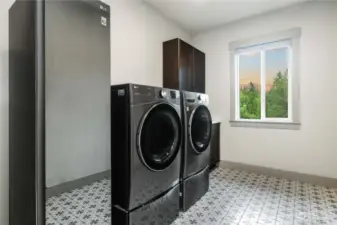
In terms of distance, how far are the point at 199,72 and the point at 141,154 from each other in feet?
7.65

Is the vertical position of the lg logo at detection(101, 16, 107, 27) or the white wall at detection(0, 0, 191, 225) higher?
the white wall at detection(0, 0, 191, 225)

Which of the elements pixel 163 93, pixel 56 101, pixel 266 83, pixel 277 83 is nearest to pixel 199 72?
pixel 266 83

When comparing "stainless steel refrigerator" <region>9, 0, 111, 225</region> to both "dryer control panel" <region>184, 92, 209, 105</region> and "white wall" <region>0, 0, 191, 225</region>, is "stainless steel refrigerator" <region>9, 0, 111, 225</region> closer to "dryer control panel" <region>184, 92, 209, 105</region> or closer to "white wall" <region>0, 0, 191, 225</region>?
"dryer control panel" <region>184, 92, 209, 105</region>

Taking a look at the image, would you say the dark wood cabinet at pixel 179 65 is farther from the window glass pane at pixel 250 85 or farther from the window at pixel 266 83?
the window glass pane at pixel 250 85

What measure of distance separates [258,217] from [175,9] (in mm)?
2699

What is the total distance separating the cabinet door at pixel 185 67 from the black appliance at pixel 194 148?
71cm

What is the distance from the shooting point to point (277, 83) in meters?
3.10

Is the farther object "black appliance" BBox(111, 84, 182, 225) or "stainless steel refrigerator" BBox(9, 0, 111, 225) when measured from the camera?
"black appliance" BBox(111, 84, 182, 225)

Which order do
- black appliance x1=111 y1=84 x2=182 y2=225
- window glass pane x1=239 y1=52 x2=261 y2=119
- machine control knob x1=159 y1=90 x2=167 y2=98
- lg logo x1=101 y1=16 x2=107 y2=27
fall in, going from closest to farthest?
lg logo x1=101 y1=16 x2=107 y2=27 < black appliance x1=111 y1=84 x2=182 y2=225 < machine control knob x1=159 y1=90 x2=167 y2=98 < window glass pane x1=239 y1=52 x2=261 y2=119

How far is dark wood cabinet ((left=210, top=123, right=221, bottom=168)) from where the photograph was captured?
3.27m

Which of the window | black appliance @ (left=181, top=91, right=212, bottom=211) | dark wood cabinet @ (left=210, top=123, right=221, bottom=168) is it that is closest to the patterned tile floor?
black appliance @ (left=181, top=91, right=212, bottom=211)

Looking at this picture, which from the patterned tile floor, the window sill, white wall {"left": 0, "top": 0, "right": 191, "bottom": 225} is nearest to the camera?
the patterned tile floor

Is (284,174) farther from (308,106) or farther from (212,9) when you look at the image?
(212,9)

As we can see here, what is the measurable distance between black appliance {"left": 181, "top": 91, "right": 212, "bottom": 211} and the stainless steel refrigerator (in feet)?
2.93
